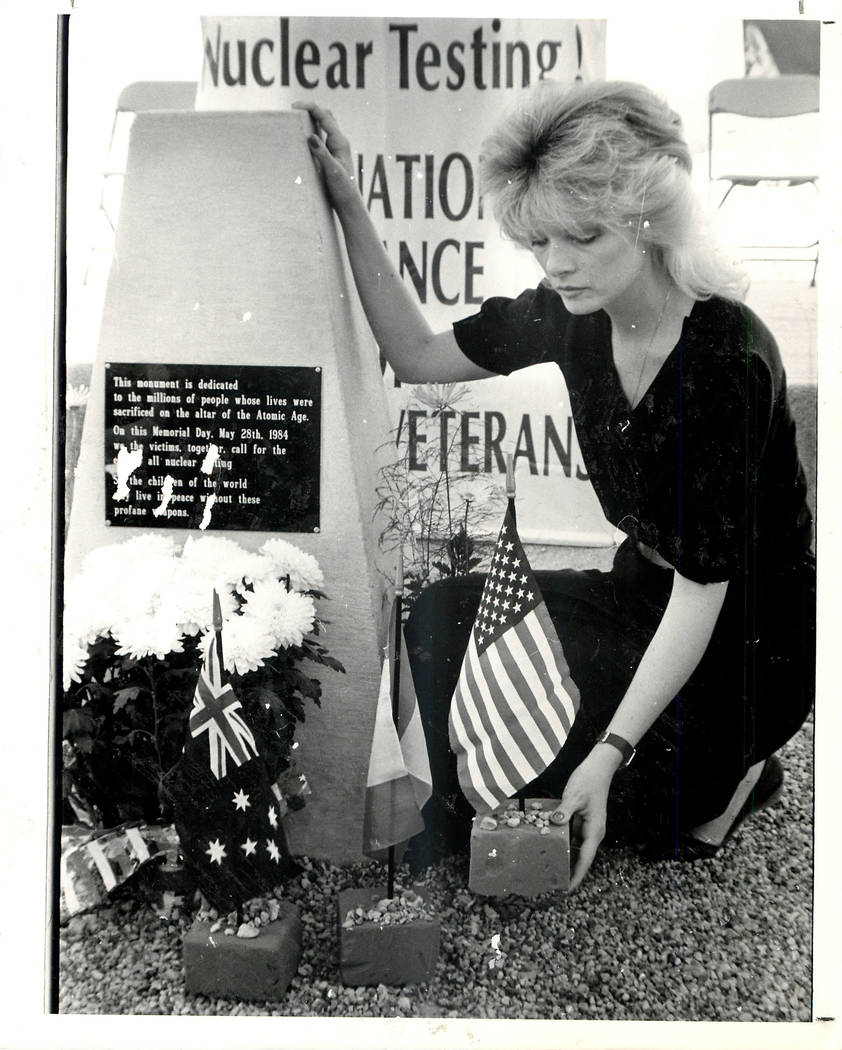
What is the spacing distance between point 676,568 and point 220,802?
1599 millimetres

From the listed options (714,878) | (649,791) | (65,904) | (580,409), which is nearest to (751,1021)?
(714,878)

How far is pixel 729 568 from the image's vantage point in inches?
127

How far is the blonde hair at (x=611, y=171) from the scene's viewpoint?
123 inches

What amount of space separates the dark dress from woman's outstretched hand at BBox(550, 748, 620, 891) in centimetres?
4

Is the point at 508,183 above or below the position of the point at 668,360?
above

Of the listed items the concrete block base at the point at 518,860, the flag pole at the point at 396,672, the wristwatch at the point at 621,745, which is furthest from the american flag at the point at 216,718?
the wristwatch at the point at 621,745

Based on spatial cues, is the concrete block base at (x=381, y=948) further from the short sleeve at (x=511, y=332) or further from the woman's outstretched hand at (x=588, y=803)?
the short sleeve at (x=511, y=332)

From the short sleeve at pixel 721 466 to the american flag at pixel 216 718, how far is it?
58.3 inches

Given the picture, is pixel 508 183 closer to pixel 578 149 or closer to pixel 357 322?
pixel 578 149

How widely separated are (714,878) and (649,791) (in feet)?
1.16

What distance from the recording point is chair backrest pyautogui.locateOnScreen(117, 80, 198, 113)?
127 inches

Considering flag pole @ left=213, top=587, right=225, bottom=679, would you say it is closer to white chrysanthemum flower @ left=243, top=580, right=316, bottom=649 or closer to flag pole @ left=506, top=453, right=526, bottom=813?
white chrysanthemum flower @ left=243, top=580, right=316, bottom=649

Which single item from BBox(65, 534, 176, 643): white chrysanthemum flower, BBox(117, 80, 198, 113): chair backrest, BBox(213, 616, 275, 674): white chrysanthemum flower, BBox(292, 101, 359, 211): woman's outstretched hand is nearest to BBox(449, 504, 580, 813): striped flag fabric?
BBox(213, 616, 275, 674): white chrysanthemum flower

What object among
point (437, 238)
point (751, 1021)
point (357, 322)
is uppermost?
point (437, 238)
